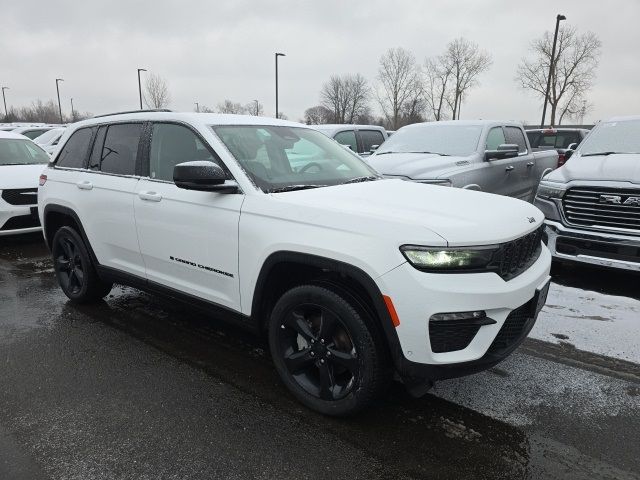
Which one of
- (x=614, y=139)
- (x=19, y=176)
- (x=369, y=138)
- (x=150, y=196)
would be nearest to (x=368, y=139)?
(x=369, y=138)

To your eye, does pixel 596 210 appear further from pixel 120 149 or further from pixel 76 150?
pixel 76 150

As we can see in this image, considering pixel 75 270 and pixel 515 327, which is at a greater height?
pixel 515 327

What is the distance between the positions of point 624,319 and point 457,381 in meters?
2.09

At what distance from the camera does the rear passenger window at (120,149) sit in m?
3.96

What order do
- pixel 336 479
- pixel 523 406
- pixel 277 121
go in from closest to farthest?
1. pixel 336 479
2. pixel 523 406
3. pixel 277 121

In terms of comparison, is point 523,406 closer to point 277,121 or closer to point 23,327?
point 277,121

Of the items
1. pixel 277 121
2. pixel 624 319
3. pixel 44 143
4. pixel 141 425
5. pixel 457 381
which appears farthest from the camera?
pixel 44 143

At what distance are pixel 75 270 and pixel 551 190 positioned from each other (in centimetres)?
513

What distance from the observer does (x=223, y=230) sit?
123 inches

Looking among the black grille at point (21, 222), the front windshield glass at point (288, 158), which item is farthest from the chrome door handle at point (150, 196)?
the black grille at point (21, 222)

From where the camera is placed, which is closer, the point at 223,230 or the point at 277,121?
the point at 223,230

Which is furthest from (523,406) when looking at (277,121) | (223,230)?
(277,121)

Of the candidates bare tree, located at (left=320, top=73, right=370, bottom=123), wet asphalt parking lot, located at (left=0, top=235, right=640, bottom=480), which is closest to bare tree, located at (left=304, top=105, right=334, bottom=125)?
bare tree, located at (left=320, top=73, right=370, bottom=123)

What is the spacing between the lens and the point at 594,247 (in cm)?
498
